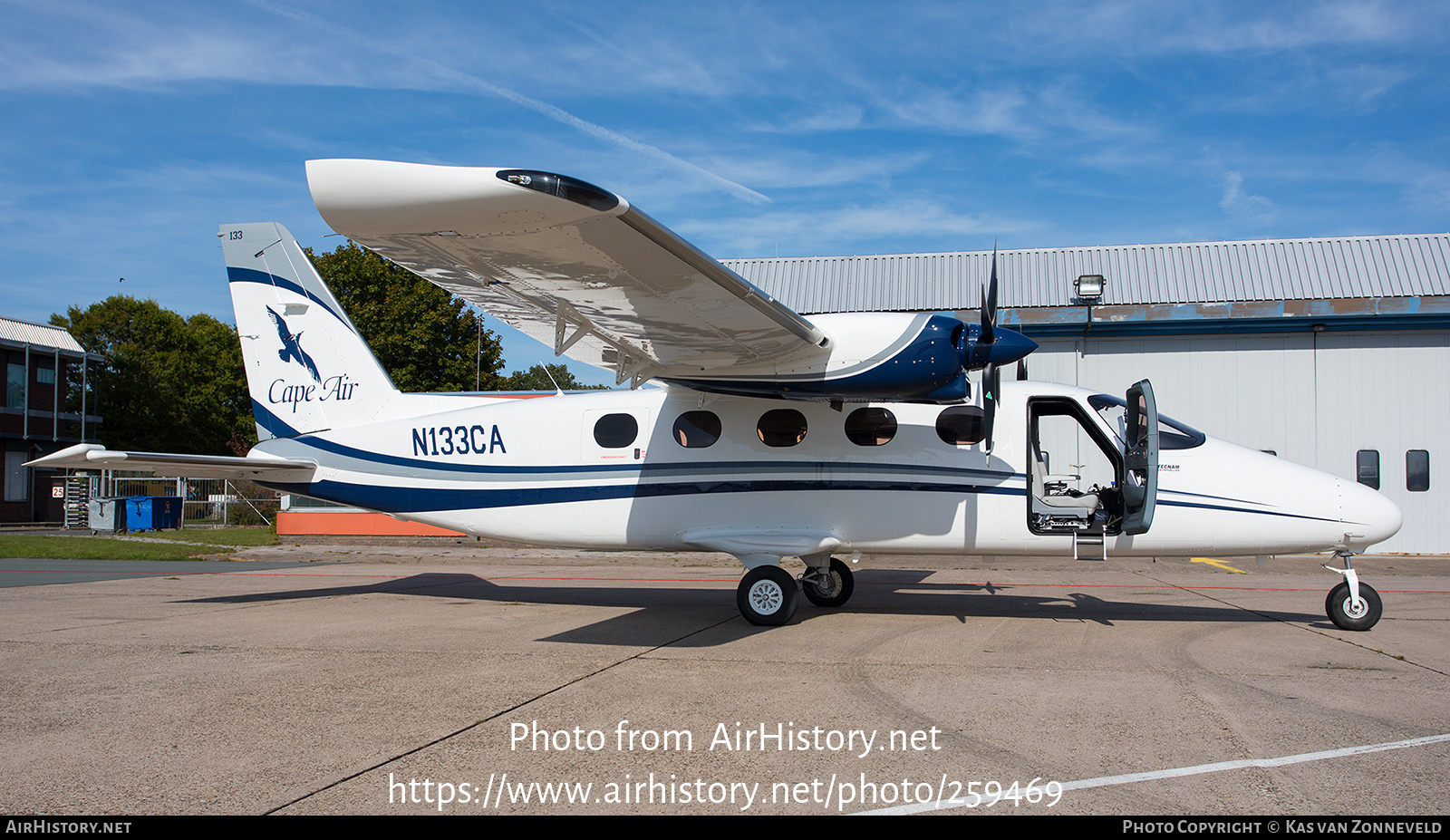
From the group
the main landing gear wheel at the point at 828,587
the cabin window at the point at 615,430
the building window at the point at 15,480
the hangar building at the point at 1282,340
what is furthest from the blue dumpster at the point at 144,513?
the main landing gear wheel at the point at 828,587

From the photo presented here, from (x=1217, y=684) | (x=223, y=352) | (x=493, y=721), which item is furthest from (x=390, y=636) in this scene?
(x=223, y=352)

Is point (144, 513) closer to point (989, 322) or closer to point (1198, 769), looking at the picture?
point (989, 322)

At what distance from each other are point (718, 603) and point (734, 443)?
7.97 feet

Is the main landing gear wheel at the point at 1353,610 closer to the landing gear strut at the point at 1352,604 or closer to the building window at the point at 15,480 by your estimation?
the landing gear strut at the point at 1352,604

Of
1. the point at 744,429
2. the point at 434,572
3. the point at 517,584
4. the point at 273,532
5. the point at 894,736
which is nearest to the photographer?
the point at 894,736

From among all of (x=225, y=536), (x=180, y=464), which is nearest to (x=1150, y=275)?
(x=180, y=464)

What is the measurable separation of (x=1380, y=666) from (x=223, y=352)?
191 ft

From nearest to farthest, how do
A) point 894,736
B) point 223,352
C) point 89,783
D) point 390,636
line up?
point 89,783 < point 894,736 < point 390,636 < point 223,352

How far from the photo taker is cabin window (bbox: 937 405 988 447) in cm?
953

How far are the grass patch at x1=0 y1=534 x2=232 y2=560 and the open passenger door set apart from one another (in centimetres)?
1737

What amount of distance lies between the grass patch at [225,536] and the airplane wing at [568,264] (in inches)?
577

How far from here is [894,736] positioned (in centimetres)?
504

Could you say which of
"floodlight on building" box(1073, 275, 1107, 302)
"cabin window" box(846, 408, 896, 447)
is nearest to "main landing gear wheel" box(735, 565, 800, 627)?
"cabin window" box(846, 408, 896, 447)
